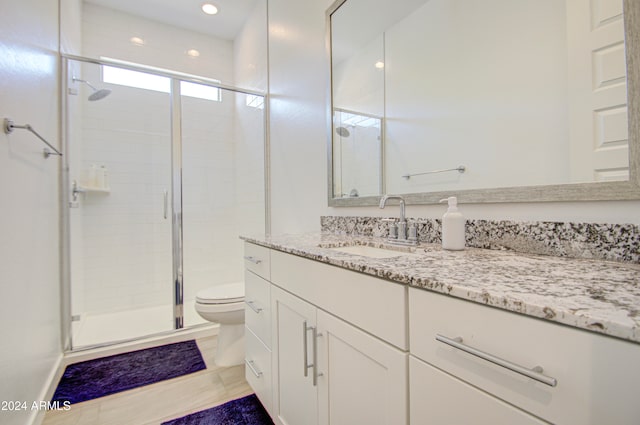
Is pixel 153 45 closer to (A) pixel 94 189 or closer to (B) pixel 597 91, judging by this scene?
(A) pixel 94 189

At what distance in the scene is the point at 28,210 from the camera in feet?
4.28

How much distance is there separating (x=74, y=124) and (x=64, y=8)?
783mm

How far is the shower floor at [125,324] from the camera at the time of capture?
2.13 metres

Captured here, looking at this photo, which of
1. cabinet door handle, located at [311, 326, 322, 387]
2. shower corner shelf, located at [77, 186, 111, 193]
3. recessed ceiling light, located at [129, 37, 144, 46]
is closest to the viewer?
cabinet door handle, located at [311, 326, 322, 387]

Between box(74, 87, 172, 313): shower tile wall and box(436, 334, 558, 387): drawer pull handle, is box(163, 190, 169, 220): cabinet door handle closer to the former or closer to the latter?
box(74, 87, 172, 313): shower tile wall

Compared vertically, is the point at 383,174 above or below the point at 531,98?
below

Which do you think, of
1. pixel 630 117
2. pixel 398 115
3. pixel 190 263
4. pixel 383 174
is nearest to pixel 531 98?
pixel 630 117

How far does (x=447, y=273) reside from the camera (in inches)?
24.5

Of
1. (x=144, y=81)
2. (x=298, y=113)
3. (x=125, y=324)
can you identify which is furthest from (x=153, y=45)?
(x=125, y=324)

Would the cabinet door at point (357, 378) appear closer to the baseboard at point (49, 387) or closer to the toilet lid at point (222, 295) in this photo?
the toilet lid at point (222, 295)

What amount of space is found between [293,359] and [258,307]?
39cm

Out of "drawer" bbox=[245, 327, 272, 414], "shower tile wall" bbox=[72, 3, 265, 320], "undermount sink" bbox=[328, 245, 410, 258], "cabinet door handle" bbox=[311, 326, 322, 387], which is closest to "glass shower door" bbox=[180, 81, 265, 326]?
"shower tile wall" bbox=[72, 3, 265, 320]

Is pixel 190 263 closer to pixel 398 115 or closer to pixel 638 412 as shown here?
pixel 398 115

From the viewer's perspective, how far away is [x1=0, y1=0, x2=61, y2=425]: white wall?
3.45ft
